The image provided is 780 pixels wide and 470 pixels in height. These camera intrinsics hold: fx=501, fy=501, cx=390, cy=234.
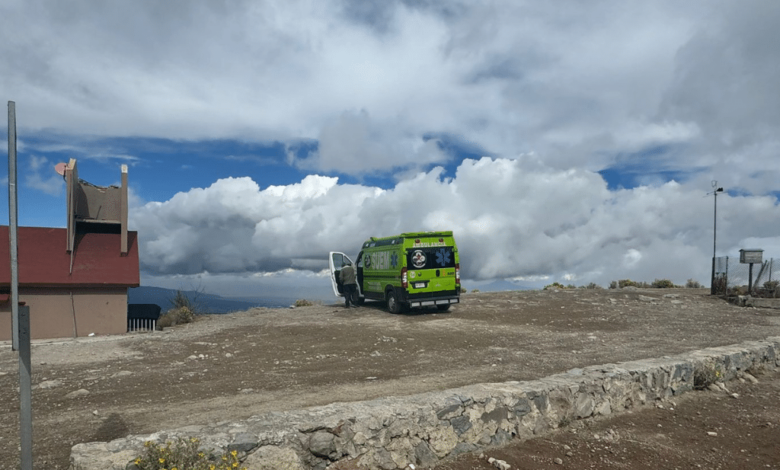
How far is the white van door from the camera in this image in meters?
20.4

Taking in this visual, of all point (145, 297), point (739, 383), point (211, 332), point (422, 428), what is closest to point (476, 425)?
point (422, 428)

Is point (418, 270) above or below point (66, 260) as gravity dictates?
below

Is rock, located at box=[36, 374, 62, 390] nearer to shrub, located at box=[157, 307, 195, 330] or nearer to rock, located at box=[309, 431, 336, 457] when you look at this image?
rock, located at box=[309, 431, 336, 457]

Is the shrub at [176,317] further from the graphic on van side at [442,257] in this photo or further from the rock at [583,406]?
the rock at [583,406]

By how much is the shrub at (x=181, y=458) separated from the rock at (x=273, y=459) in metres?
0.15

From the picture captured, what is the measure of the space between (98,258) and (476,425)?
572 inches

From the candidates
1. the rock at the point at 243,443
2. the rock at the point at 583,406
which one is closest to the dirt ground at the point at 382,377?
the rock at the point at 583,406

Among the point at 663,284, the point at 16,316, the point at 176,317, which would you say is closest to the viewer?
the point at 16,316

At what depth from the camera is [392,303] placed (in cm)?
1759

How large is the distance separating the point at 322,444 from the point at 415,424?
1.05m

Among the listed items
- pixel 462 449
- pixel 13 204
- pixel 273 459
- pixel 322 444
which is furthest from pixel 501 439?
pixel 13 204

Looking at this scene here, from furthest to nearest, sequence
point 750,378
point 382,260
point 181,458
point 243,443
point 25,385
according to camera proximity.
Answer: point 382,260 → point 750,378 → point 243,443 → point 181,458 → point 25,385

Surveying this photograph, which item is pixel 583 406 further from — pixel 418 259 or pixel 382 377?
pixel 418 259

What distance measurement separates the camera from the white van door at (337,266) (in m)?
20.4
